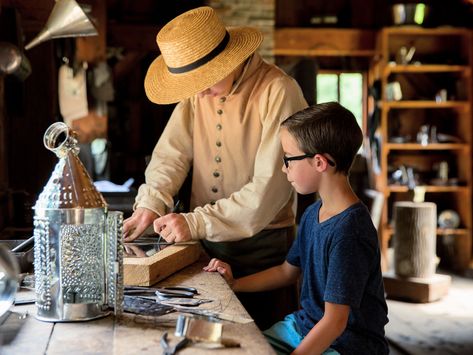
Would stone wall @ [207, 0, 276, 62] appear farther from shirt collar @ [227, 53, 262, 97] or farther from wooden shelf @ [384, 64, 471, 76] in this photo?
shirt collar @ [227, 53, 262, 97]

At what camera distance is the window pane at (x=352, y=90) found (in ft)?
27.1

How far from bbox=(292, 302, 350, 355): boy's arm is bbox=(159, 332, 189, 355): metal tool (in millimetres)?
473

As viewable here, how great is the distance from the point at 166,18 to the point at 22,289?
6043 millimetres

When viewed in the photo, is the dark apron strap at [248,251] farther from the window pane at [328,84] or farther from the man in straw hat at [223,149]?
the window pane at [328,84]

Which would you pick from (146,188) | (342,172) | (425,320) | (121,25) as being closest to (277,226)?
(146,188)

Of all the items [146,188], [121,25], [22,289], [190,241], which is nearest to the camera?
[22,289]

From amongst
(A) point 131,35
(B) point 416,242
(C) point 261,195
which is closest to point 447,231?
(B) point 416,242

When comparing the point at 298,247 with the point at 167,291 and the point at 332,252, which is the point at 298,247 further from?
the point at 167,291

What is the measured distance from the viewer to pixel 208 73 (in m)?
2.33

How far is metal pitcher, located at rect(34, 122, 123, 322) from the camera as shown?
57.5 inches

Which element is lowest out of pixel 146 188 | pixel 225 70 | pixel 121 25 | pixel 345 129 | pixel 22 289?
pixel 22 289

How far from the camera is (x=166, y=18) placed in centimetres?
751

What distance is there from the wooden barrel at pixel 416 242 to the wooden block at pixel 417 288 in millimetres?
59

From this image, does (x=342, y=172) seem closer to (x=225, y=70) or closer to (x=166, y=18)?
(x=225, y=70)
